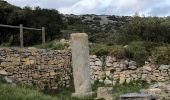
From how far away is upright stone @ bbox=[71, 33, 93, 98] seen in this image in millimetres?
20094

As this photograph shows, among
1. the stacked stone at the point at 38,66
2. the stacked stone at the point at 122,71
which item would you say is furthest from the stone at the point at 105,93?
the stacked stone at the point at 122,71

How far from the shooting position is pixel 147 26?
1036 inches

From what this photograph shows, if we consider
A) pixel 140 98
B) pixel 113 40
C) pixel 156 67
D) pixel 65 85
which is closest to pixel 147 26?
pixel 113 40

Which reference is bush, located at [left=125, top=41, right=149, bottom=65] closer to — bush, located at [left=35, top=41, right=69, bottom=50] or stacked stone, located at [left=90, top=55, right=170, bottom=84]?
stacked stone, located at [left=90, top=55, right=170, bottom=84]

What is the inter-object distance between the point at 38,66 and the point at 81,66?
2607mm

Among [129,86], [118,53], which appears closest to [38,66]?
[118,53]

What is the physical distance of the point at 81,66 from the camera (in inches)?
795

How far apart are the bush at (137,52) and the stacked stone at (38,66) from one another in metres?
2.69

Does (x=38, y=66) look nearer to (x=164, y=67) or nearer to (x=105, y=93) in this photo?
(x=105, y=93)

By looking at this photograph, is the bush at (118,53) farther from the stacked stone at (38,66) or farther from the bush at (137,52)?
the stacked stone at (38,66)

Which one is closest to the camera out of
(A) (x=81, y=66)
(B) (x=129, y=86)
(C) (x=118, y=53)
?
(A) (x=81, y=66)

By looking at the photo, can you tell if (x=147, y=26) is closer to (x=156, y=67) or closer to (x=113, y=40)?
(x=113, y=40)

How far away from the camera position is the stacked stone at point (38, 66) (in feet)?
69.2

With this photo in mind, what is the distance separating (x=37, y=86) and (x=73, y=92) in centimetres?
147
